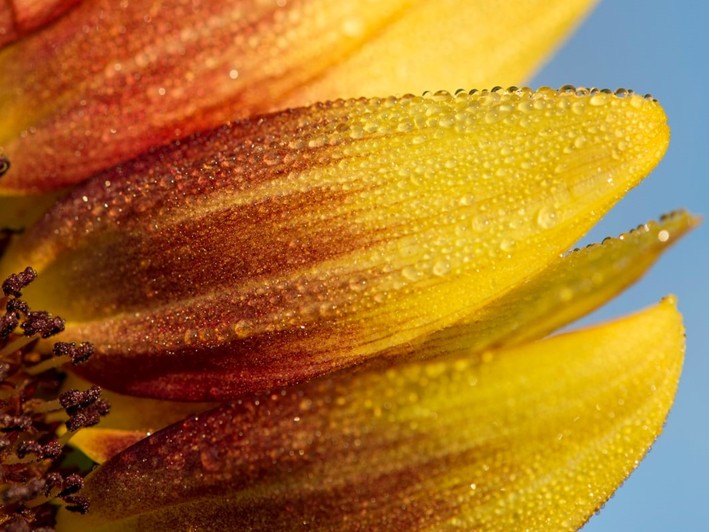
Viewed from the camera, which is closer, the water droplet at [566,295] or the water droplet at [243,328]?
the water droplet at [566,295]

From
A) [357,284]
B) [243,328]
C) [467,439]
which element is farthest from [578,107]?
[243,328]

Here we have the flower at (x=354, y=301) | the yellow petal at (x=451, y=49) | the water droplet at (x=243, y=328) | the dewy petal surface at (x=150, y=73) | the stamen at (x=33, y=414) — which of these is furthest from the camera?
the yellow petal at (x=451, y=49)

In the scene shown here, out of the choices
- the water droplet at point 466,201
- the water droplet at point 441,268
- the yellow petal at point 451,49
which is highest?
the yellow petal at point 451,49

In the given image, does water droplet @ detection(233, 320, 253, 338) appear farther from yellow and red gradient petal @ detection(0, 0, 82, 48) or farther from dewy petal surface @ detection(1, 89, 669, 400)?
Answer: yellow and red gradient petal @ detection(0, 0, 82, 48)

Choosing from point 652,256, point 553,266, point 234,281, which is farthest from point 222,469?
point 652,256

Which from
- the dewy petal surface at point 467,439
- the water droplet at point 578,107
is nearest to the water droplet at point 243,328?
the dewy petal surface at point 467,439

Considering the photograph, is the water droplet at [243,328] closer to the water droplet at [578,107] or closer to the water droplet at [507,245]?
the water droplet at [507,245]
